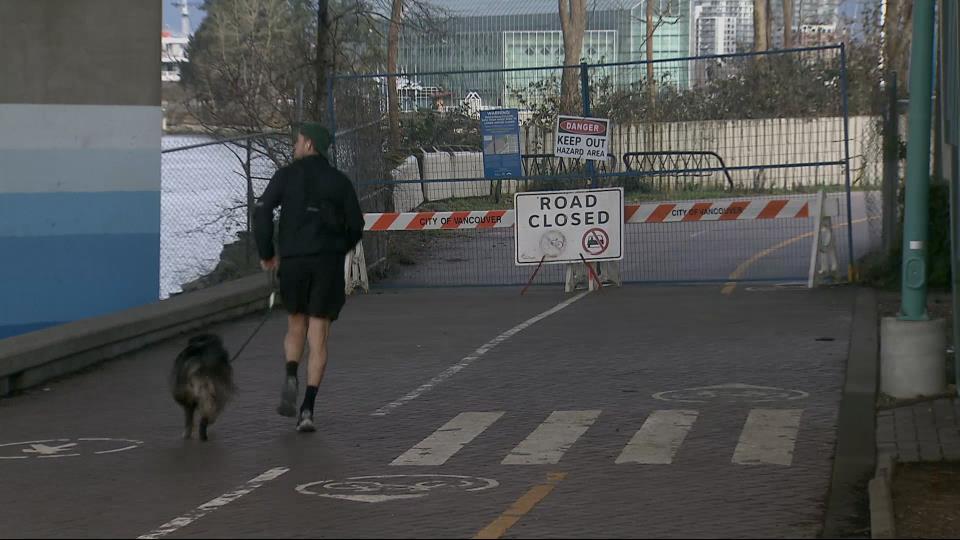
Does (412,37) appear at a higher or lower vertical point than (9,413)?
higher

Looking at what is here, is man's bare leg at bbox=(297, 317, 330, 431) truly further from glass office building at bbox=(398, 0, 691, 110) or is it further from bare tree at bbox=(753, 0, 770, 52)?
bare tree at bbox=(753, 0, 770, 52)

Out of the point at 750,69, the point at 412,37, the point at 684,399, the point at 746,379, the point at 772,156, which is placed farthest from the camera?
the point at 412,37

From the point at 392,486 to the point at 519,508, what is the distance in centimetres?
87

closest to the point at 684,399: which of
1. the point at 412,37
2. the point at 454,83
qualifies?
the point at 454,83

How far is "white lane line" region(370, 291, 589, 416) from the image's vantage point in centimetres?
1066

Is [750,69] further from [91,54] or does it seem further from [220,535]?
[220,535]

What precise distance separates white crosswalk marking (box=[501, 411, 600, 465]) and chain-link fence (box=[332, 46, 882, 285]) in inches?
314

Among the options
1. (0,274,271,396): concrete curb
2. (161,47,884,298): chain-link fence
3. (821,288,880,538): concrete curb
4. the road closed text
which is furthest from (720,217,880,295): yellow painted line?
(0,274,271,396): concrete curb

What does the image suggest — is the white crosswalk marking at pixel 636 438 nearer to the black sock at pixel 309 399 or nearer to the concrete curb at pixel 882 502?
the concrete curb at pixel 882 502

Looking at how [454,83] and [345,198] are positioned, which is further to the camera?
[454,83]

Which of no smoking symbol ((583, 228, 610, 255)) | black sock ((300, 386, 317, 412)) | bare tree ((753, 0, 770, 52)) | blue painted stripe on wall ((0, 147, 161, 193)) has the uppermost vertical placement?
bare tree ((753, 0, 770, 52))

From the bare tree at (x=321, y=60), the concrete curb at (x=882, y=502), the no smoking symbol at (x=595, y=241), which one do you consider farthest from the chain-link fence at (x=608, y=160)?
the concrete curb at (x=882, y=502)

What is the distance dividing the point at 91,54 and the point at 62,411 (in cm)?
771

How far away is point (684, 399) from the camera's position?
10.6m
